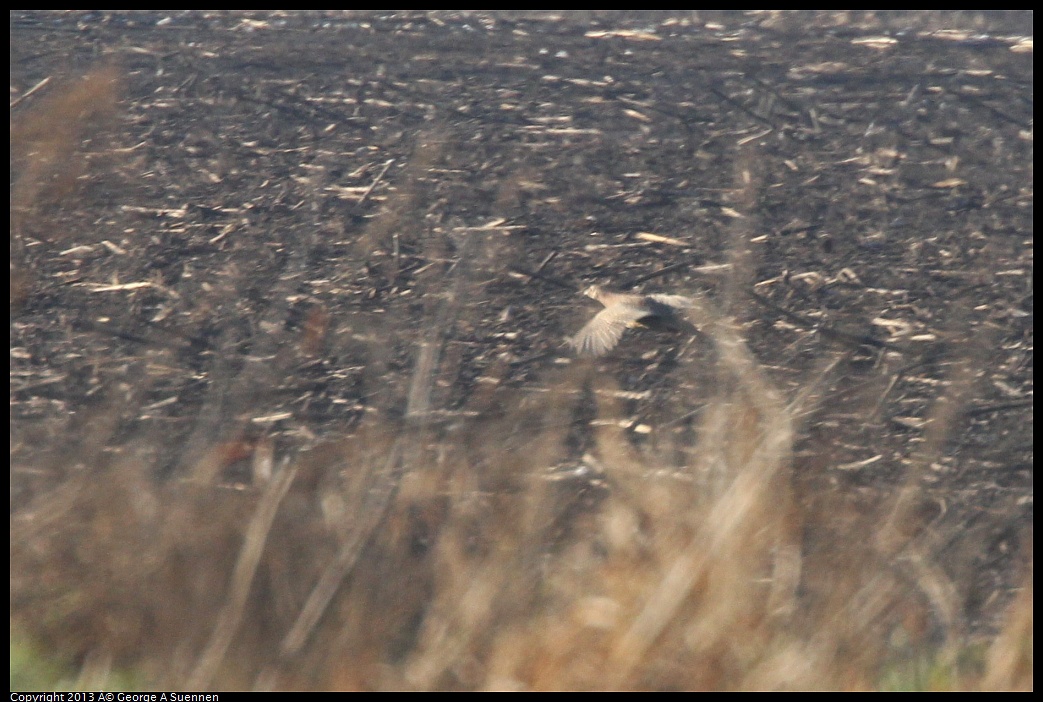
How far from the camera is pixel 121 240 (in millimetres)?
3738

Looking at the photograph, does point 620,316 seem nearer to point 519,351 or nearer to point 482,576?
point 519,351

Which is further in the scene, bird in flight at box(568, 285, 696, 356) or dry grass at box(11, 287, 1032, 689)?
bird in flight at box(568, 285, 696, 356)

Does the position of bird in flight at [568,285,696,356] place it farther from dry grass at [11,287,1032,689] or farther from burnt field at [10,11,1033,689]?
dry grass at [11,287,1032,689]

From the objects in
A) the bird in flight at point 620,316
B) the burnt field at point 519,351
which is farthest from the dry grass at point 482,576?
the bird in flight at point 620,316

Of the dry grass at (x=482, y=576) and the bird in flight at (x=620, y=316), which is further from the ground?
the bird in flight at (x=620, y=316)

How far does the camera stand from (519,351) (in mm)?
3430

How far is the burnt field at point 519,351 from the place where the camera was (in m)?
2.73

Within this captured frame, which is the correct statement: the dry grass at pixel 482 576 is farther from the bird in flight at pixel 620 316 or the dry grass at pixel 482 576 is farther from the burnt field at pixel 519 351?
the bird in flight at pixel 620 316

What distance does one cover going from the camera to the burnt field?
2.73 meters

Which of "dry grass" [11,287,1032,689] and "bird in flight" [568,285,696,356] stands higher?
"bird in flight" [568,285,696,356]

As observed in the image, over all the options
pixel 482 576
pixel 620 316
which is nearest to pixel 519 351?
pixel 620 316

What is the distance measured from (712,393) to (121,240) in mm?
2164

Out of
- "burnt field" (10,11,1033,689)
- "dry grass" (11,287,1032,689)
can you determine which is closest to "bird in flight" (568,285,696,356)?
"burnt field" (10,11,1033,689)

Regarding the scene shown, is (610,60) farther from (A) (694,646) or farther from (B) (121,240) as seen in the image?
(A) (694,646)
